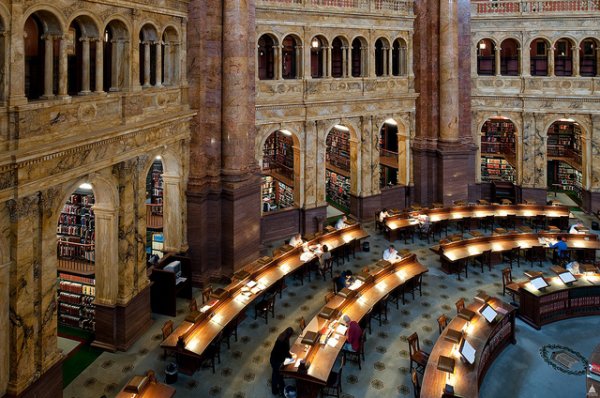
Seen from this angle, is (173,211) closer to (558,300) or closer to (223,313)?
(223,313)

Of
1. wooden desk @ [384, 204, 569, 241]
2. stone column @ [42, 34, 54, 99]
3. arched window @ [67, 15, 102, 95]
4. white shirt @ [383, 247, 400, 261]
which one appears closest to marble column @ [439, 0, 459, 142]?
wooden desk @ [384, 204, 569, 241]

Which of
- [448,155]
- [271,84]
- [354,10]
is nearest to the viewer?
[271,84]

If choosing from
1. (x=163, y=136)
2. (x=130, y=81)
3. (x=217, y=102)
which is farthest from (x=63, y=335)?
(x=217, y=102)

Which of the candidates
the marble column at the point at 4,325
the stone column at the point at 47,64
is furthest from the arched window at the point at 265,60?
the marble column at the point at 4,325

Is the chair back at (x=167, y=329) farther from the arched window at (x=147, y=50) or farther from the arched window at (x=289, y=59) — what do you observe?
the arched window at (x=289, y=59)

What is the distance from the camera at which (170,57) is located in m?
15.6

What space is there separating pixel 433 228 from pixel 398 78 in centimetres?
733

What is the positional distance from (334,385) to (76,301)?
7.51m

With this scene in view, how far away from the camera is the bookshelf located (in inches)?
542

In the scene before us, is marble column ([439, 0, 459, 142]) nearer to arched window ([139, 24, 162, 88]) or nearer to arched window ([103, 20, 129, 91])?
arched window ([139, 24, 162, 88])

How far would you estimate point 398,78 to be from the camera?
78.9 ft

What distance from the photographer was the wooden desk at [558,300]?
47.7ft

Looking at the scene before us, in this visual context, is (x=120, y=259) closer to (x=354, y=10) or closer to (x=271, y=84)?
(x=271, y=84)

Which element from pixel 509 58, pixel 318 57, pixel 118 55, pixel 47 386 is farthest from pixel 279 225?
pixel 509 58
